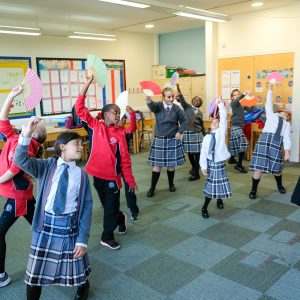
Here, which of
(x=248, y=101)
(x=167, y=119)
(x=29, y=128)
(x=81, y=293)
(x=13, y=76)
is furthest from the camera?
(x=13, y=76)

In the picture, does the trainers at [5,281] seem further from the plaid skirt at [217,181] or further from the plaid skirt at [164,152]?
the plaid skirt at [164,152]

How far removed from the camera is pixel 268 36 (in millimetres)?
6422

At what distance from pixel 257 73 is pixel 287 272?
4.83 meters

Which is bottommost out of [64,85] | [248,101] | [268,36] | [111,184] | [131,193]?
[131,193]

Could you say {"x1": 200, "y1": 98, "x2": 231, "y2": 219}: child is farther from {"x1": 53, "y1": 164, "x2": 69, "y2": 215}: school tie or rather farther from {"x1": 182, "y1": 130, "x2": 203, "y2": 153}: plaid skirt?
{"x1": 53, "y1": 164, "x2": 69, "y2": 215}: school tie

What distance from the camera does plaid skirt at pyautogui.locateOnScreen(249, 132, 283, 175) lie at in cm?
425

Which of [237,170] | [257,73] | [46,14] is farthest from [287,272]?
[46,14]

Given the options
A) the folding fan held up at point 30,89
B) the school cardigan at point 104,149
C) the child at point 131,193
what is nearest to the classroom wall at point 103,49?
the child at point 131,193

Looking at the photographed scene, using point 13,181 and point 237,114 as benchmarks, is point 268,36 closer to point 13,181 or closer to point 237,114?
point 237,114

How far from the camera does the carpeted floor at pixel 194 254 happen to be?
7.90 ft

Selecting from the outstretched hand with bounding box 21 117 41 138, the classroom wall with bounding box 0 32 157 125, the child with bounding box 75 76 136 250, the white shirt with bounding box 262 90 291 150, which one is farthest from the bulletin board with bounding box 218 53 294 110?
the outstretched hand with bounding box 21 117 41 138

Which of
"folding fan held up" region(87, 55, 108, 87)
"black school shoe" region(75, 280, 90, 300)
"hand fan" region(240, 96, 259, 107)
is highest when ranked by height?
"folding fan held up" region(87, 55, 108, 87)

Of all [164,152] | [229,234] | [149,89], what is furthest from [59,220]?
[164,152]

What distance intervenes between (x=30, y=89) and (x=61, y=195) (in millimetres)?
730
